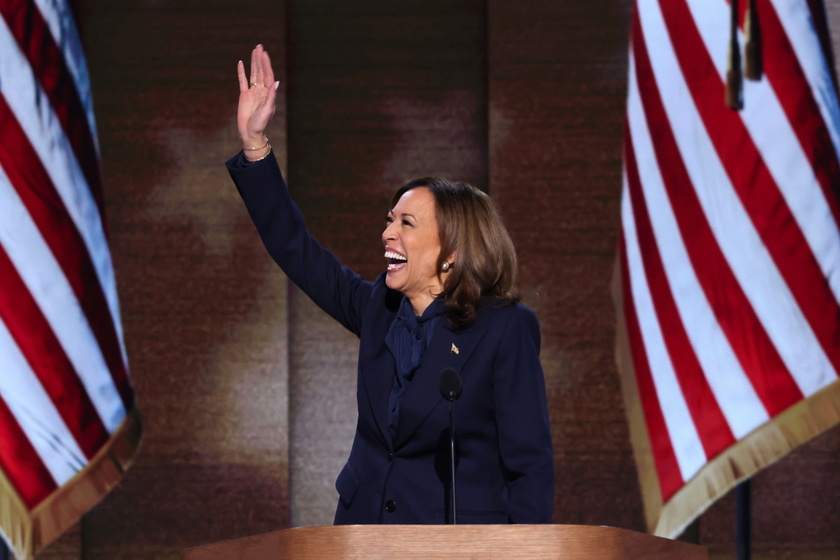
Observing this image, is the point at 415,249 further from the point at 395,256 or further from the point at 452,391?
the point at 452,391

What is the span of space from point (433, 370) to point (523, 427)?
0.71 ft

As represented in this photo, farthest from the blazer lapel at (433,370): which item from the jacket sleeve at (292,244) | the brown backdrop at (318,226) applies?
the brown backdrop at (318,226)

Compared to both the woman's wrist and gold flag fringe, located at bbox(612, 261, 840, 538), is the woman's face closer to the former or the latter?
the woman's wrist

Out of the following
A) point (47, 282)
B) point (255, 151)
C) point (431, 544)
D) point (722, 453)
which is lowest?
point (722, 453)

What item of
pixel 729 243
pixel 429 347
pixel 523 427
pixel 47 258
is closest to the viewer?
pixel 523 427

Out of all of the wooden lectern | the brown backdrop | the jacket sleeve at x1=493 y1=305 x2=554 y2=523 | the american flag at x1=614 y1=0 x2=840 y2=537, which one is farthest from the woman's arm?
the brown backdrop

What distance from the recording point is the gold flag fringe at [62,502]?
3.36m

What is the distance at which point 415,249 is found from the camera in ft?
6.80

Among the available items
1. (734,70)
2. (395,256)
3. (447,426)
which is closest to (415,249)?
(395,256)

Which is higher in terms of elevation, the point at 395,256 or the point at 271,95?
the point at 271,95

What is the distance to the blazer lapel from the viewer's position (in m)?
1.93

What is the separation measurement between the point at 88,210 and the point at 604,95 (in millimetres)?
2182

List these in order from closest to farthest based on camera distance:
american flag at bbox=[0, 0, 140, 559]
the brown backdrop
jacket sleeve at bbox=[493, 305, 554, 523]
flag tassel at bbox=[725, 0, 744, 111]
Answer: jacket sleeve at bbox=[493, 305, 554, 523], flag tassel at bbox=[725, 0, 744, 111], american flag at bbox=[0, 0, 140, 559], the brown backdrop

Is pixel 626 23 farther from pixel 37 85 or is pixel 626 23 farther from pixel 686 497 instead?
pixel 37 85
